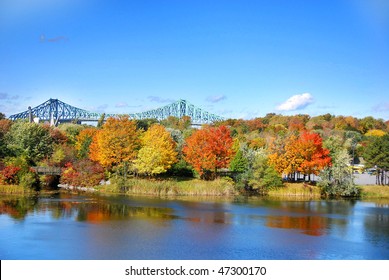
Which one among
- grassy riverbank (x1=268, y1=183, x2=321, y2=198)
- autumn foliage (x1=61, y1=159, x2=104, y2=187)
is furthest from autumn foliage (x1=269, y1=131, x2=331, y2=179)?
autumn foliage (x1=61, y1=159, x2=104, y2=187)

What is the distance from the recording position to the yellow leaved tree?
107ft

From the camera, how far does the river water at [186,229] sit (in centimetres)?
1625

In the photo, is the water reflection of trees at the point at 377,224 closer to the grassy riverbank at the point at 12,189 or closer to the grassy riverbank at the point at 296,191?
the grassy riverbank at the point at 296,191

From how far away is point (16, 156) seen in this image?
35.7 m

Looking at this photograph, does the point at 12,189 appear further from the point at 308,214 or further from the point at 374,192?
the point at 374,192

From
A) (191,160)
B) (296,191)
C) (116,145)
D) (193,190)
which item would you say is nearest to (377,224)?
(296,191)

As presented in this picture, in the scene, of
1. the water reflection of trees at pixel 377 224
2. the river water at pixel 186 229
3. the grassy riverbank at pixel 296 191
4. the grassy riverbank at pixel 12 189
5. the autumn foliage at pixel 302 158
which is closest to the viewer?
the river water at pixel 186 229

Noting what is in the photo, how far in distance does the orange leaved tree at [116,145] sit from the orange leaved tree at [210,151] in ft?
12.9

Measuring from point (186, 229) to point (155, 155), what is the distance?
13345 mm

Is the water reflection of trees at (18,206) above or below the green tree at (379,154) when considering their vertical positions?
below

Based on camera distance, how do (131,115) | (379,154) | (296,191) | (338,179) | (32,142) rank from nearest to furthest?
(338,179) → (296,191) → (379,154) → (32,142) → (131,115)

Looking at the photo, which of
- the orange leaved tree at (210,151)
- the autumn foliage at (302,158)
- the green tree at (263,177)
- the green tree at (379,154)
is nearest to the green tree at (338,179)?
the autumn foliage at (302,158)

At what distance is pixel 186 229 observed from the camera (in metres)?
19.9
